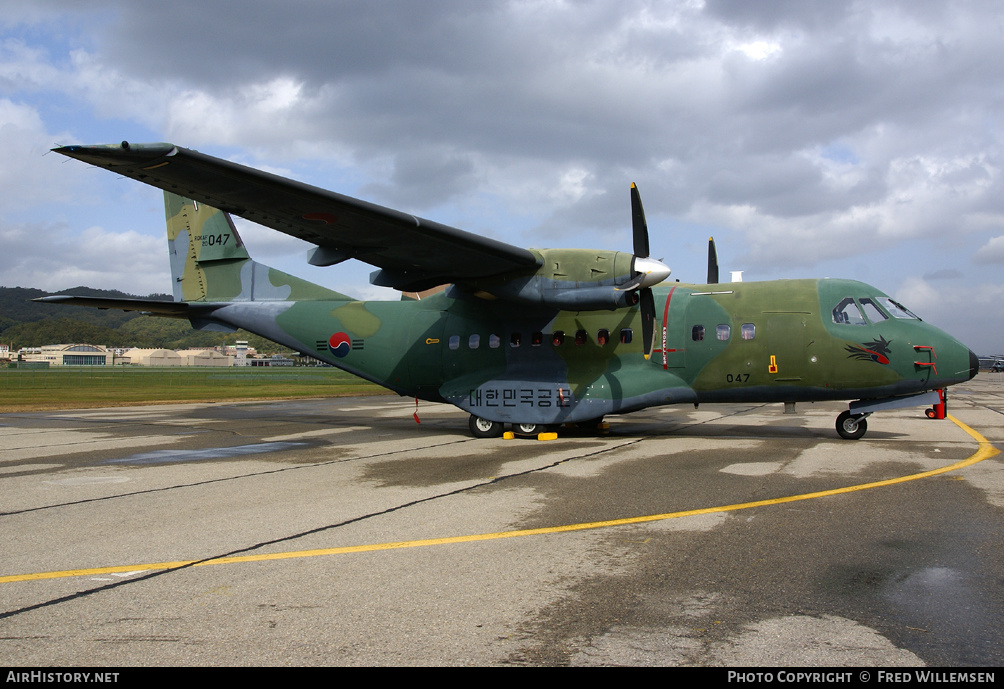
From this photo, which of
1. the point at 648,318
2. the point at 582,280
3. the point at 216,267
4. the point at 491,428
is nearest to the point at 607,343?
the point at 648,318

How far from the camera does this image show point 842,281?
1424 cm

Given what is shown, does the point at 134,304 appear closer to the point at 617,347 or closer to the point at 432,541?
the point at 617,347

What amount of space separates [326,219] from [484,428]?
6132 mm

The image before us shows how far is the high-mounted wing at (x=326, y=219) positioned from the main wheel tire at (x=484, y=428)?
342 centimetres

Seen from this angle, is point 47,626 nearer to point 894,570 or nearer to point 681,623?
point 681,623

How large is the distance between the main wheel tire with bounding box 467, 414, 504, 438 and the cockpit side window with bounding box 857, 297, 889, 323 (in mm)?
8312

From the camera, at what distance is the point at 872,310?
1367 cm

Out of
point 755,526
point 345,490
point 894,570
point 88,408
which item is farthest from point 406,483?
point 88,408

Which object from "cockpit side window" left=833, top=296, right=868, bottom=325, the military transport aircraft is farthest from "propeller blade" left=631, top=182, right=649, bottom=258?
"cockpit side window" left=833, top=296, right=868, bottom=325

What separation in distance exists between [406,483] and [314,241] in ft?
21.4

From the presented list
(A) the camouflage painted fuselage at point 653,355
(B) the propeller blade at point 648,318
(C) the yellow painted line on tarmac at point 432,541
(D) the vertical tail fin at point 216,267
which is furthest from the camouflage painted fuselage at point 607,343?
(C) the yellow painted line on tarmac at point 432,541

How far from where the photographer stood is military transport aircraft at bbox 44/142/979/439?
12797 mm

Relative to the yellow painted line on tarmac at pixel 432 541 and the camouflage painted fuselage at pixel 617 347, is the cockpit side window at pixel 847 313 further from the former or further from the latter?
the yellow painted line on tarmac at pixel 432 541

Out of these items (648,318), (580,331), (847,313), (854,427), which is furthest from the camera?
(580,331)
